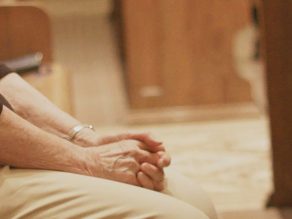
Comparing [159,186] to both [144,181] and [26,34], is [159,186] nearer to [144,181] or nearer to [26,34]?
[144,181]

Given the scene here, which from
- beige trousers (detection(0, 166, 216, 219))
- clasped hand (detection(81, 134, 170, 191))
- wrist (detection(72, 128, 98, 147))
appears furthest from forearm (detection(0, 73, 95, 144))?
beige trousers (detection(0, 166, 216, 219))

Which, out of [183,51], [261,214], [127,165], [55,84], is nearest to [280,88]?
[261,214]

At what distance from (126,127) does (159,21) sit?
559 millimetres

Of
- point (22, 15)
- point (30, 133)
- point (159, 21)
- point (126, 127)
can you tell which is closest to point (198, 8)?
point (159, 21)

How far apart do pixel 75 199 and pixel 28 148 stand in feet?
0.45

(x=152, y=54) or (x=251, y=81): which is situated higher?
(x=152, y=54)

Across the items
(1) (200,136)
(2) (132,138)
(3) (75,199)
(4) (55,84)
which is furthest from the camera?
(1) (200,136)

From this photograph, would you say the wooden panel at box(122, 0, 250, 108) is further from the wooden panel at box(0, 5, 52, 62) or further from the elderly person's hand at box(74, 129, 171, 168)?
the elderly person's hand at box(74, 129, 171, 168)

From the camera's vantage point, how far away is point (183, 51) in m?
3.13

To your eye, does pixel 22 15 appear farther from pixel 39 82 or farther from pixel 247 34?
pixel 247 34

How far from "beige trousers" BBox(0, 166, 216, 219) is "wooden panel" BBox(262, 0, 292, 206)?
80 centimetres

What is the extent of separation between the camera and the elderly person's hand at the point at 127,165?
3.63 feet

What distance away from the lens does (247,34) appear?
124 inches

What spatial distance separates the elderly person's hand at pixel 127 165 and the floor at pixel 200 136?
0.73 m
